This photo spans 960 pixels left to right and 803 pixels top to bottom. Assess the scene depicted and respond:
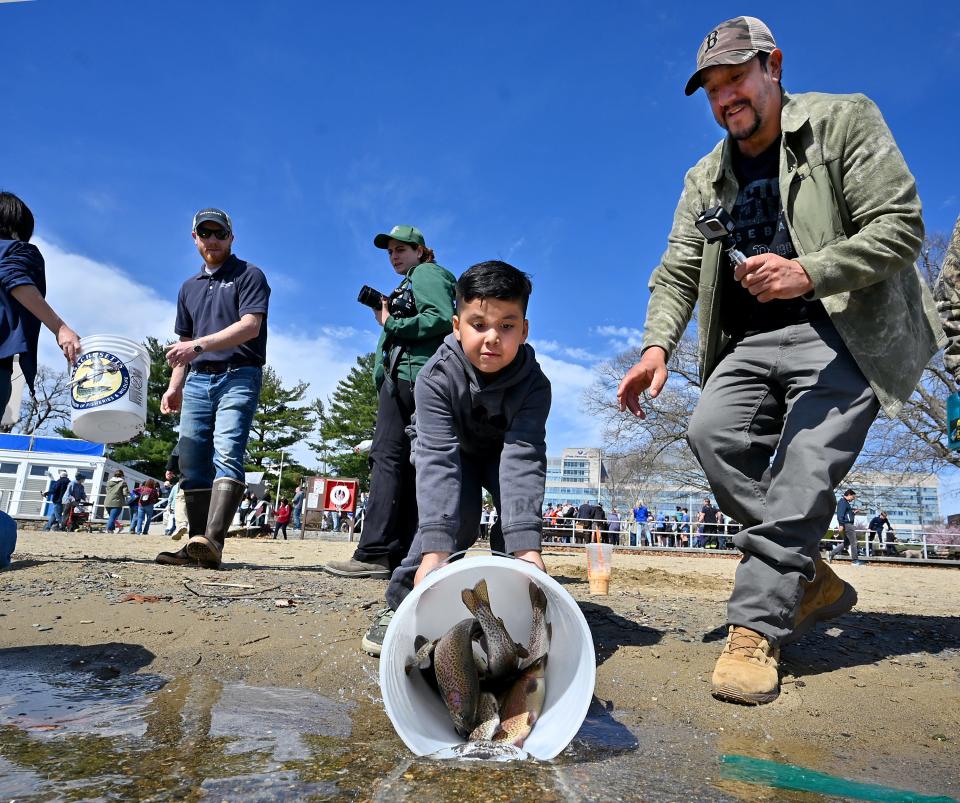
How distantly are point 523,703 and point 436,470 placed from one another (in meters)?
0.86

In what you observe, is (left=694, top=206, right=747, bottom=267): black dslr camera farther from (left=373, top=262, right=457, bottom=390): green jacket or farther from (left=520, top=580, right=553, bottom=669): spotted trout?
(left=373, top=262, right=457, bottom=390): green jacket

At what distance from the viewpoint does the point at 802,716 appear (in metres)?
1.93

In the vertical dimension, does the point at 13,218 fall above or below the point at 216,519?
above

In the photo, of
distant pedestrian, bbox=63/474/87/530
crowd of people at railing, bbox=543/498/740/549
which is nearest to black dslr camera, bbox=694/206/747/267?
crowd of people at railing, bbox=543/498/740/549

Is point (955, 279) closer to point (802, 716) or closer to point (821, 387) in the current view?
point (821, 387)

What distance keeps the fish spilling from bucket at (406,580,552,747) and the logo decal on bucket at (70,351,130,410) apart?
130 inches

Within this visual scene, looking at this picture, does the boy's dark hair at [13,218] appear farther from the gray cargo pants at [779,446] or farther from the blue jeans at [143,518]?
the blue jeans at [143,518]

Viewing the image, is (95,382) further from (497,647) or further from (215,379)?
(497,647)

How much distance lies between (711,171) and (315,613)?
8.05 feet

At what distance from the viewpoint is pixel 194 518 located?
4262 millimetres

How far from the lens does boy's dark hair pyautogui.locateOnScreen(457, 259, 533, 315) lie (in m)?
2.37

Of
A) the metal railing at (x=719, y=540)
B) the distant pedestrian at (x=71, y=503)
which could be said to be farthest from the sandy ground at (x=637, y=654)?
the distant pedestrian at (x=71, y=503)

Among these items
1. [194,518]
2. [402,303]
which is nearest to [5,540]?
[194,518]

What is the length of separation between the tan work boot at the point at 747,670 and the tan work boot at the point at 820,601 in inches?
6.6
